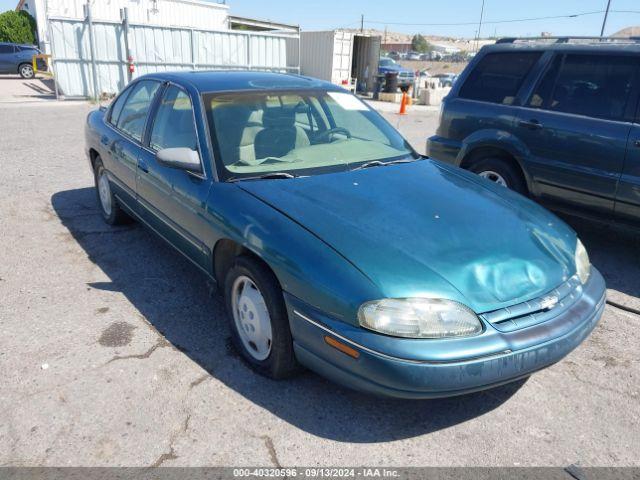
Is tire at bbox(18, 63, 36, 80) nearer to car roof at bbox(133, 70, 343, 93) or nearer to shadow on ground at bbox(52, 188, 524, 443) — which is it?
shadow on ground at bbox(52, 188, 524, 443)

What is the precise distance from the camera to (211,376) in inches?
117

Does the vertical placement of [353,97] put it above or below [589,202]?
above

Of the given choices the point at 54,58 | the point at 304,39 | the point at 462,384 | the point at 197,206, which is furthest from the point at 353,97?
the point at 304,39

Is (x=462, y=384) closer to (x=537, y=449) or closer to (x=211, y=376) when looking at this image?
(x=537, y=449)

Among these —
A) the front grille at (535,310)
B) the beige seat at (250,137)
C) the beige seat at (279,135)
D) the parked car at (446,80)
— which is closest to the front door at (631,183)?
the front grille at (535,310)

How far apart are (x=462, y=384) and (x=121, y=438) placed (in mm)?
1606

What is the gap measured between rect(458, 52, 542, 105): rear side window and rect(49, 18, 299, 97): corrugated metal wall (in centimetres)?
1373

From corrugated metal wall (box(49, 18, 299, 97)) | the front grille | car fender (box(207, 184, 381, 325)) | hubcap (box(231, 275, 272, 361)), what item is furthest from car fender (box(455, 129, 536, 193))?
corrugated metal wall (box(49, 18, 299, 97))

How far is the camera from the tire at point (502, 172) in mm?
5219

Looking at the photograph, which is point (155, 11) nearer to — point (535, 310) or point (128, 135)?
point (128, 135)

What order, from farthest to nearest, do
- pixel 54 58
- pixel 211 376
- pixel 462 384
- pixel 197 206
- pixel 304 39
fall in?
pixel 304 39
pixel 54 58
pixel 197 206
pixel 211 376
pixel 462 384

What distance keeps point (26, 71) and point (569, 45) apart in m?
26.0

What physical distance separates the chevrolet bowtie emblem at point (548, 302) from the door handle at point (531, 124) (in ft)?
9.47

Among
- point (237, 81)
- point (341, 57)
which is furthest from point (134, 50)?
point (237, 81)
